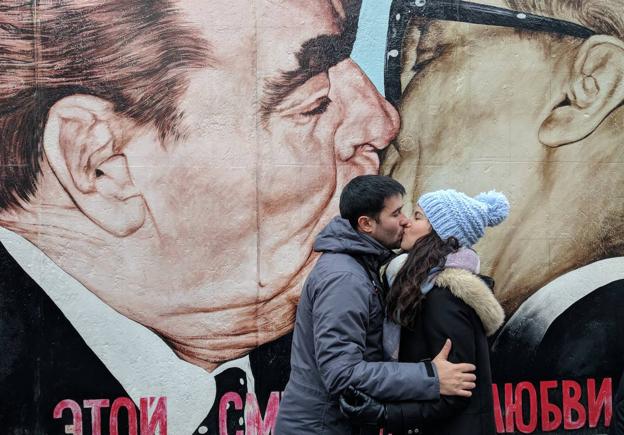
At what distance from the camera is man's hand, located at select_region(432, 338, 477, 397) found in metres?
2.54

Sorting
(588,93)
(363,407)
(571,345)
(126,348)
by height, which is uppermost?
(588,93)

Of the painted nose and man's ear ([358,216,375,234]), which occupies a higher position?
the painted nose

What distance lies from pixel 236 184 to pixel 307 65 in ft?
3.03

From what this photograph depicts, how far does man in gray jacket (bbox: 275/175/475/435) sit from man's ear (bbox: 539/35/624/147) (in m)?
2.73

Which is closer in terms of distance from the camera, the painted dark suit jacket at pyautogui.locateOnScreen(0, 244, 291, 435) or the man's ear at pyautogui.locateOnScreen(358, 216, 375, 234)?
the man's ear at pyautogui.locateOnScreen(358, 216, 375, 234)

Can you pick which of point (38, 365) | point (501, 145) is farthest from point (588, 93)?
point (38, 365)

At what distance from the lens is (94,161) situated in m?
4.90

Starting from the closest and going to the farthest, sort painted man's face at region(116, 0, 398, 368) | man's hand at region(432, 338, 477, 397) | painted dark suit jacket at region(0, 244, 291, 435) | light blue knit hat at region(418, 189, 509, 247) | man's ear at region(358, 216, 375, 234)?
man's hand at region(432, 338, 477, 397)
light blue knit hat at region(418, 189, 509, 247)
man's ear at region(358, 216, 375, 234)
painted dark suit jacket at region(0, 244, 291, 435)
painted man's face at region(116, 0, 398, 368)

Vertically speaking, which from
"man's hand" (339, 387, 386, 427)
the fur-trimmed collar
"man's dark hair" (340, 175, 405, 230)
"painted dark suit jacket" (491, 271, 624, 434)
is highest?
"man's dark hair" (340, 175, 405, 230)

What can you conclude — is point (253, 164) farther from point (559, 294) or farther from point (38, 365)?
point (559, 294)

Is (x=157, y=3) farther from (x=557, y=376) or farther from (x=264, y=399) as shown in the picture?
(x=557, y=376)

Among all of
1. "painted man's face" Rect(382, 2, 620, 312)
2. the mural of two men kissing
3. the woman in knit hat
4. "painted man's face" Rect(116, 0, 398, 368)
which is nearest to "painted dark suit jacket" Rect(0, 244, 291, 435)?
the mural of two men kissing

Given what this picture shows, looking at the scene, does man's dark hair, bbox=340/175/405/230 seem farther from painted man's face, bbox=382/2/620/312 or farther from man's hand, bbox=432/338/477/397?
painted man's face, bbox=382/2/620/312

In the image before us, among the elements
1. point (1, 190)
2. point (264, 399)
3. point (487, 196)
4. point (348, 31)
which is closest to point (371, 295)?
point (487, 196)
